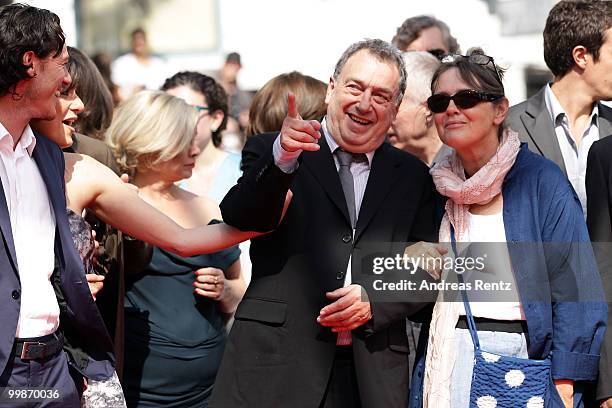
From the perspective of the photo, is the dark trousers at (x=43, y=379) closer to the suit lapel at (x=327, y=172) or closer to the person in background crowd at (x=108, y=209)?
the person in background crowd at (x=108, y=209)

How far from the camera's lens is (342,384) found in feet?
12.1

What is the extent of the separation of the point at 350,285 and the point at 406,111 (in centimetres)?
167

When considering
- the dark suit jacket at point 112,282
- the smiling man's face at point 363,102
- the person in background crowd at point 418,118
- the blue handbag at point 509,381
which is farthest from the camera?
the person in background crowd at point 418,118

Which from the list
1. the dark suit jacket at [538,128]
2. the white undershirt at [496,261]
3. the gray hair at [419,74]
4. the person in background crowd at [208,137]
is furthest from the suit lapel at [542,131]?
the person in background crowd at [208,137]

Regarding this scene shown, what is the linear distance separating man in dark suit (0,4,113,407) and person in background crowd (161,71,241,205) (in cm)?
247

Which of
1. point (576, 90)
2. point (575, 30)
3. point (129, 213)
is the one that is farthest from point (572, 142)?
point (129, 213)

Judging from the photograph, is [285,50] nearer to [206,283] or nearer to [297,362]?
[206,283]

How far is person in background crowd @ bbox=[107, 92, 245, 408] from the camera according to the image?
4559 mm

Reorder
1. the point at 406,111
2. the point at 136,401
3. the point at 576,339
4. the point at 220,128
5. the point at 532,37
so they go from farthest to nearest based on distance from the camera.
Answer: the point at 532,37 < the point at 220,128 < the point at 406,111 < the point at 136,401 < the point at 576,339

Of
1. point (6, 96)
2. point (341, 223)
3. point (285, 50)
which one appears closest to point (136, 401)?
point (341, 223)

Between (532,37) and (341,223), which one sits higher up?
(532,37)

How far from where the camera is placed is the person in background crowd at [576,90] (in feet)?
15.3

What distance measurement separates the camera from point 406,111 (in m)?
5.11

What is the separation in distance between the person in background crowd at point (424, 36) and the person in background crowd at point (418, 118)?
1.54 meters
